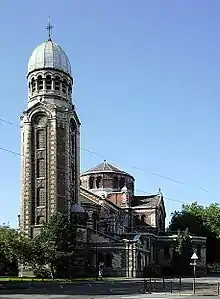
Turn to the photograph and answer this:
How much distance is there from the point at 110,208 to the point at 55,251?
26.8 meters

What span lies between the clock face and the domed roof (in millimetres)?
7360

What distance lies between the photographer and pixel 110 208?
322 ft

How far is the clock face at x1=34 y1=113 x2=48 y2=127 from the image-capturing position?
83625mm

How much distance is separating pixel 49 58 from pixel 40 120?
31.8 feet

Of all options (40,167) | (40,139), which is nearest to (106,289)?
(40,167)

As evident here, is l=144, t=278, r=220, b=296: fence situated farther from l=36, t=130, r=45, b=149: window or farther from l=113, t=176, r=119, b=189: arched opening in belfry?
l=113, t=176, r=119, b=189: arched opening in belfry

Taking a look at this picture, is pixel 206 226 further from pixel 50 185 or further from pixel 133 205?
pixel 50 185

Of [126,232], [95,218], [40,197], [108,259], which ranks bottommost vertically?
[108,259]

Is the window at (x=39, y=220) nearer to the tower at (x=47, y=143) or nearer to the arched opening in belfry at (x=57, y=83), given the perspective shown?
the tower at (x=47, y=143)

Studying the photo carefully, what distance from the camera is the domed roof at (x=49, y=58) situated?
85812mm

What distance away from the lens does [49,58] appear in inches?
3388

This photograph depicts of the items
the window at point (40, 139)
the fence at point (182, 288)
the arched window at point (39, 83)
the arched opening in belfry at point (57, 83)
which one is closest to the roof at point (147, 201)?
the window at point (40, 139)

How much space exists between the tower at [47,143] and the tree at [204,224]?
35.5m

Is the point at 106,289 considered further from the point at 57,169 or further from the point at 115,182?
the point at 115,182
